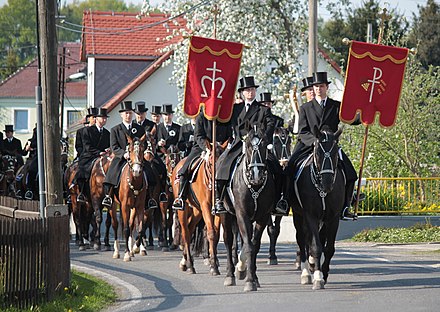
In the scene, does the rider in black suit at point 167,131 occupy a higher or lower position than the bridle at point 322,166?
higher

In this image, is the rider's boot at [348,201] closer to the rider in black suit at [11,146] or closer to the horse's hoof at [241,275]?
the horse's hoof at [241,275]

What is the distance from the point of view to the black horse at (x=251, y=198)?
574 inches

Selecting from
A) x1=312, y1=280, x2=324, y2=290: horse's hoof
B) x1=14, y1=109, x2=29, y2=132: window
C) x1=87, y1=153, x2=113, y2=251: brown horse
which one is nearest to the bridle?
x1=312, y1=280, x2=324, y2=290: horse's hoof

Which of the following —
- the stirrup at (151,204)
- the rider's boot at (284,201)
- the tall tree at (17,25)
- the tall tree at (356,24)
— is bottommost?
the stirrup at (151,204)

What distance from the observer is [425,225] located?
2502 cm

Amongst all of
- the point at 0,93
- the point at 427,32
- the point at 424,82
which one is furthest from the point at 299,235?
the point at 0,93

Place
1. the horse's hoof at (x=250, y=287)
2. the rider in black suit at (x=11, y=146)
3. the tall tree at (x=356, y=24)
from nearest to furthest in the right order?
the horse's hoof at (x=250, y=287)
the rider in black suit at (x=11, y=146)
the tall tree at (x=356, y=24)

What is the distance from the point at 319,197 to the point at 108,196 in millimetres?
6967

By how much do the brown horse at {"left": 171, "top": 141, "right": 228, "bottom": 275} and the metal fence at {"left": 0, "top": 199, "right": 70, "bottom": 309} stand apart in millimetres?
3163

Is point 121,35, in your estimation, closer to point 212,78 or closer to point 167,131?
point 167,131

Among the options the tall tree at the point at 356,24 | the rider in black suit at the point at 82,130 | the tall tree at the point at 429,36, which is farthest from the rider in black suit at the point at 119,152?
the tall tree at the point at 429,36

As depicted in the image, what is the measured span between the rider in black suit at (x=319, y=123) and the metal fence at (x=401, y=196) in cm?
1088

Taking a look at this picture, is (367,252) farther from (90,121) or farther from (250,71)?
A: (250,71)

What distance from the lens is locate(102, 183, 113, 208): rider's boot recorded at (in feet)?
68.1
